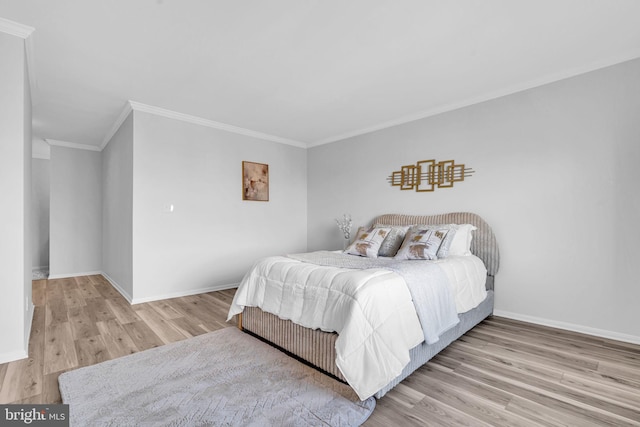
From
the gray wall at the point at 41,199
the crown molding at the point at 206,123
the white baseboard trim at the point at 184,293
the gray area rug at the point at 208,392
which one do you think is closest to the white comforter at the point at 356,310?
the gray area rug at the point at 208,392

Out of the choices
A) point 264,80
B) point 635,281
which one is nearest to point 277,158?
point 264,80

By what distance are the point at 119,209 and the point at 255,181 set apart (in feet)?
6.68

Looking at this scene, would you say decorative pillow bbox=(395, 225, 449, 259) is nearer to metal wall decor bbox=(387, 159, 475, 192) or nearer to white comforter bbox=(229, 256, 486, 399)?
white comforter bbox=(229, 256, 486, 399)

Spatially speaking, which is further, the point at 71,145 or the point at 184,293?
the point at 71,145

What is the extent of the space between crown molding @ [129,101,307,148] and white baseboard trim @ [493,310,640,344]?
4.12 metres

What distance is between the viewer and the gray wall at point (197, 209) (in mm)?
3994

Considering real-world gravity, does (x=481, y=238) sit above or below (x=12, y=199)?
below

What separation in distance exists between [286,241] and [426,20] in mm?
4116

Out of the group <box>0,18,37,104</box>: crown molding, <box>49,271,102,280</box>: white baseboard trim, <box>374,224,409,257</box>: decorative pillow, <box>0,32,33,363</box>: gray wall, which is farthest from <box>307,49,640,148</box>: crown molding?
<box>49,271,102,280</box>: white baseboard trim

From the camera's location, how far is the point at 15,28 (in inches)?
91.7

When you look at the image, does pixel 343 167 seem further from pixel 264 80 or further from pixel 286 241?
pixel 264 80

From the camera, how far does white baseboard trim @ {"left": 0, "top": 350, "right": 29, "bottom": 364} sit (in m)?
2.35

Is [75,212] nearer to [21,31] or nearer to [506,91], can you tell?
[21,31]

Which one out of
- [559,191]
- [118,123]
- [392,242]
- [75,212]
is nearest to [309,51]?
[392,242]
